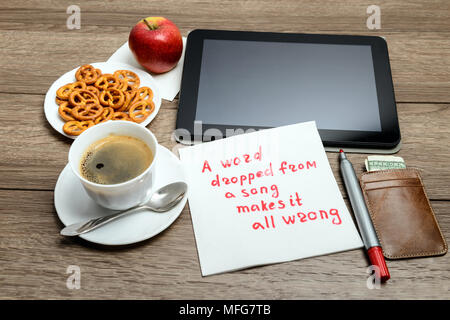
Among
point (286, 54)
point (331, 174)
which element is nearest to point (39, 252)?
point (331, 174)

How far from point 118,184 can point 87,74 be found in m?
0.35

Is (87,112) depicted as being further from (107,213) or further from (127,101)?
(107,213)

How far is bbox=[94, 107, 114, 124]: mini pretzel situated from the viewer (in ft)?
2.47

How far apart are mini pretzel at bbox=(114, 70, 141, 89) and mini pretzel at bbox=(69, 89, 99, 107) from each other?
0.07 meters

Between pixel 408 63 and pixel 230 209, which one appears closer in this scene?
pixel 230 209

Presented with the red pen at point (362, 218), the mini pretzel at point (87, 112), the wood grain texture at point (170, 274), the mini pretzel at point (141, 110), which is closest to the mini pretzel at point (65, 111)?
the mini pretzel at point (87, 112)

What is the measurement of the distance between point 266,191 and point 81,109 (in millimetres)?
381

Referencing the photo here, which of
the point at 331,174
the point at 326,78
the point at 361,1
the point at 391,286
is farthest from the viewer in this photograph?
the point at 361,1

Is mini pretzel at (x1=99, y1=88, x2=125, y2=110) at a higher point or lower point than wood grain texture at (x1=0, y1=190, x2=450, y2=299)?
higher

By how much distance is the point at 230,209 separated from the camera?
67 cm
